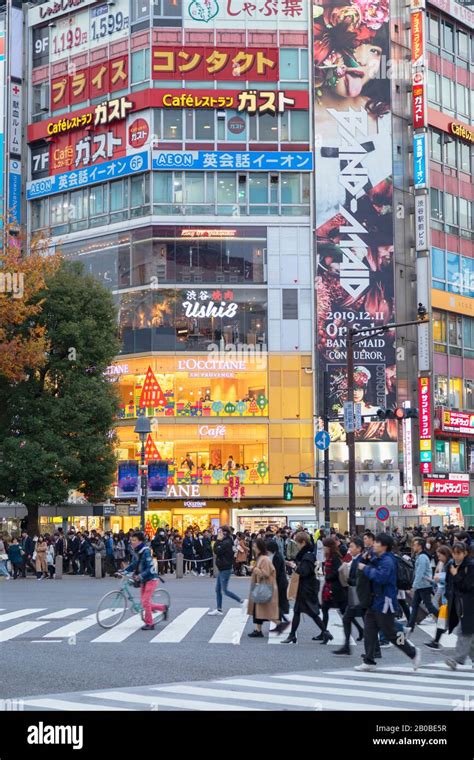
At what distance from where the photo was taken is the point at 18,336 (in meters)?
40.8

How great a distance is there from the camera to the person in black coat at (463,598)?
14.3 meters

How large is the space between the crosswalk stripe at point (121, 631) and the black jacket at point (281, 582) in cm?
256

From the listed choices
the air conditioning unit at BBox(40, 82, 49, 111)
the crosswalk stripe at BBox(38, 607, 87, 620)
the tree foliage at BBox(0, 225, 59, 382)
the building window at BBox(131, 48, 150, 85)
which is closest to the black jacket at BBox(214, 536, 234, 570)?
the crosswalk stripe at BBox(38, 607, 87, 620)

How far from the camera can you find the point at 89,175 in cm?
6025

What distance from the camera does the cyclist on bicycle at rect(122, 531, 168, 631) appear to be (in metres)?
18.9

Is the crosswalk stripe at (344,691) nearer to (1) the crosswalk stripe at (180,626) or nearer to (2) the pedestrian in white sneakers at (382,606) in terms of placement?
(2) the pedestrian in white sneakers at (382,606)

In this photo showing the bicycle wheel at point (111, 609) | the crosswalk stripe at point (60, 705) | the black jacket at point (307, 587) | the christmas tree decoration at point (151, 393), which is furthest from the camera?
the christmas tree decoration at point (151, 393)

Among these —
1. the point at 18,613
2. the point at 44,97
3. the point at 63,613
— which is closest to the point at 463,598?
the point at 63,613

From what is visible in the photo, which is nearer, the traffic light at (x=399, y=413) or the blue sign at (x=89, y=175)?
the traffic light at (x=399, y=413)

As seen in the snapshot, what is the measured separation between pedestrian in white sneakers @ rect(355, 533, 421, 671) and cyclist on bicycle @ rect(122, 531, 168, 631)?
17.3 ft

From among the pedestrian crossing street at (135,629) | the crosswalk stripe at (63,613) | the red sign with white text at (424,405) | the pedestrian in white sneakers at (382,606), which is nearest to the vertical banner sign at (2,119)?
the red sign with white text at (424,405)

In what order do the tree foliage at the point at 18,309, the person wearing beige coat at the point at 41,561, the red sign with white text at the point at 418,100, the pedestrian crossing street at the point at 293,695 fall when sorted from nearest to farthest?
the pedestrian crossing street at the point at 293,695 → the person wearing beige coat at the point at 41,561 → the tree foliage at the point at 18,309 → the red sign with white text at the point at 418,100
